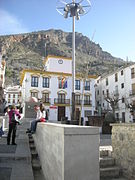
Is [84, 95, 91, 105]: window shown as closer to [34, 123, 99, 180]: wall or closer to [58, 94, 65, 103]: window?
[58, 94, 65, 103]: window

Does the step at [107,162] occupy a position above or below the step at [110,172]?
above

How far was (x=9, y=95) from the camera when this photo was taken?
70188mm

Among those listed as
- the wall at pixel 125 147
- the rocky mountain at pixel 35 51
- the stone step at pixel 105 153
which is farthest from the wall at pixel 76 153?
the rocky mountain at pixel 35 51

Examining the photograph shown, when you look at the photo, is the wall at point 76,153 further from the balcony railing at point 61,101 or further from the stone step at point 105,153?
the balcony railing at point 61,101

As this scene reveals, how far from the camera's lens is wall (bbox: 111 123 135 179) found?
15.4ft

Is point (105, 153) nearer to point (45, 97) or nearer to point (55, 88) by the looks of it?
point (45, 97)

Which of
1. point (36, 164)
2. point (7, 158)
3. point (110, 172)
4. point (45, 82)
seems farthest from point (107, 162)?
point (45, 82)

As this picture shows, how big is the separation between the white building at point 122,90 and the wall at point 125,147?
23506 mm

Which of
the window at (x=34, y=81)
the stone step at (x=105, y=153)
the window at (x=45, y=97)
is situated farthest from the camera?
the window at (x=45, y=97)

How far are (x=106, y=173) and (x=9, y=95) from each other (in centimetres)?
6988

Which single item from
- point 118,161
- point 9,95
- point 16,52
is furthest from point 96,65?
point 118,161

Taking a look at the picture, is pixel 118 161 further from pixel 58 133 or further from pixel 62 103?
pixel 62 103

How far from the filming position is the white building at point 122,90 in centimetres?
3152

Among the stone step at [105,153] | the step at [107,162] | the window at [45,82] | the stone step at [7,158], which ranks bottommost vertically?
the step at [107,162]
